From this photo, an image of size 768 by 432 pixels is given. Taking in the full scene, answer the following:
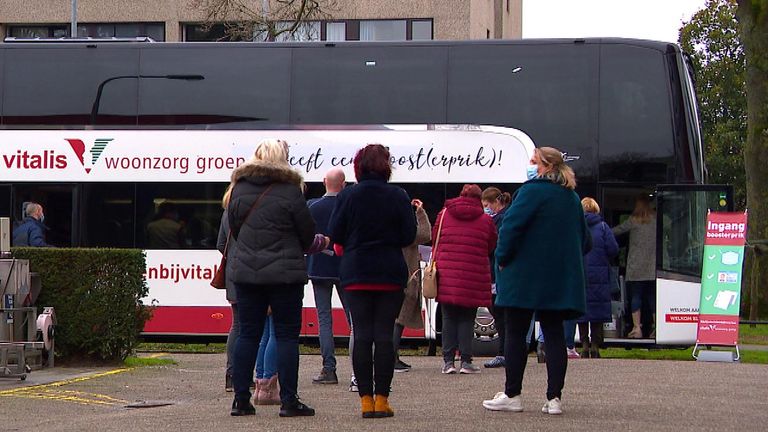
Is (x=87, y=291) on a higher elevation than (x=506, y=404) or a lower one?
higher

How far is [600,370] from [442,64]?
21.0 ft

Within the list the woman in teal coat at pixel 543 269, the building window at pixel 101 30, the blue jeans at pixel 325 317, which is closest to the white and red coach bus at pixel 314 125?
the blue jeans at pixel 325 317

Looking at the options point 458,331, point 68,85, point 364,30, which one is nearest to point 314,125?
point 68,85

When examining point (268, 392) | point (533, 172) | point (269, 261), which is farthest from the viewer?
point (268, 392)

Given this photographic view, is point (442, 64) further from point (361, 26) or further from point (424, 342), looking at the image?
→ point (361, 26)

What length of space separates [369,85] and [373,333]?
9.83 metres

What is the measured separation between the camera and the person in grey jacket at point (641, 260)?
1891 centimetres

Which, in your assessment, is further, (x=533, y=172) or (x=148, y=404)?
(x=148, y=404)

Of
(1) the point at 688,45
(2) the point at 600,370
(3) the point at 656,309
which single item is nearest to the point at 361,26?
(1) the point at 688,45

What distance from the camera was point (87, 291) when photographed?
587 inches

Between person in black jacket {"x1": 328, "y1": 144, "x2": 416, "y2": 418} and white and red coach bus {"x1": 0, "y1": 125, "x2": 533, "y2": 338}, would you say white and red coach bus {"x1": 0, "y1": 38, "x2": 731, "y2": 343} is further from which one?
person in black jacket {"x1": 328, "y1": 144, "x2": 416, "y2": 418}

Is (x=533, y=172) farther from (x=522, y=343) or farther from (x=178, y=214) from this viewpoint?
Answer: (x=178, y=214)

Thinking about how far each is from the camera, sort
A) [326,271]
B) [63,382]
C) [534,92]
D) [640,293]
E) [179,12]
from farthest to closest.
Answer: [179,12] < [534,92] < [640,293] < [63,382] < [326,271]

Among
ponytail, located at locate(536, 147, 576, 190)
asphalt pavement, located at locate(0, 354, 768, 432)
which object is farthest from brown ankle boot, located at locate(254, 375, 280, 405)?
ponytail, located at locate(536, 147, 576, 190)
